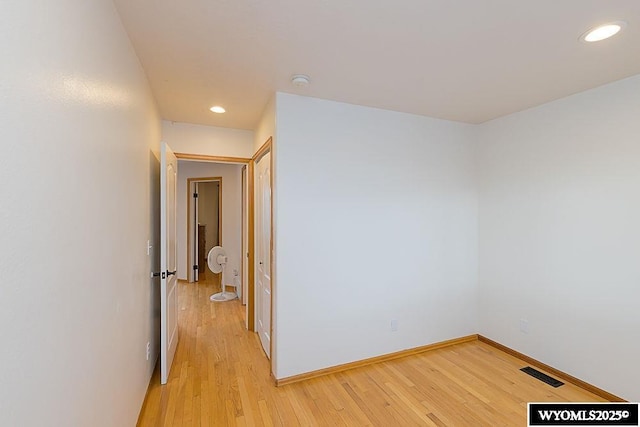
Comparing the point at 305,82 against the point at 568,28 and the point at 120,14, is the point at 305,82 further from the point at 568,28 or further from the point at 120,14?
the point at 568,28

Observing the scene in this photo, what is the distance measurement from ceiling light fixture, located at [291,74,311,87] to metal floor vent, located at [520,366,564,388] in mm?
3192

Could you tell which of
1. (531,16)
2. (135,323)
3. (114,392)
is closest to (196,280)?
(135,323)

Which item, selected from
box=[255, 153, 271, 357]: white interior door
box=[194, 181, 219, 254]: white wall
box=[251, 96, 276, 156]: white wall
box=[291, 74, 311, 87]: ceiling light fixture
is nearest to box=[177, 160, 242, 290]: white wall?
box=[194, 181, 219, 254]: white wall

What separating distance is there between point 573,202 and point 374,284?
188cm

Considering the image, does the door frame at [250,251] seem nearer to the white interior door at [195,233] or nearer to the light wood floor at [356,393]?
the light wood floor at [356,393]

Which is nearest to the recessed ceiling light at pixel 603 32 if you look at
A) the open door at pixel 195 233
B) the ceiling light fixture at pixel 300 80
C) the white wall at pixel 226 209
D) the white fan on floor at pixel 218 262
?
the ceiling light fixture at pixel 300 80

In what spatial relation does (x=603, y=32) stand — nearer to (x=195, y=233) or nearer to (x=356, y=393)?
(x=356, y=393)

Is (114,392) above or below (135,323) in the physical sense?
below

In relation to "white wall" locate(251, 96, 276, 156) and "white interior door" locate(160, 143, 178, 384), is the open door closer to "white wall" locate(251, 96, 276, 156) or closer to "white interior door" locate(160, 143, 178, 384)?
Result: "white wall" locate(251, 96, 276, 156)

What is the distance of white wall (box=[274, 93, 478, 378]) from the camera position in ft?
8.62

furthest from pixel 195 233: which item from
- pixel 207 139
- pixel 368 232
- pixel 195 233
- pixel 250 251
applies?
pixel 368 232

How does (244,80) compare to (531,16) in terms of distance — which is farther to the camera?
(244,80)

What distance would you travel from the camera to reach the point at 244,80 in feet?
7.66

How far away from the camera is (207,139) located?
11.4 ft
